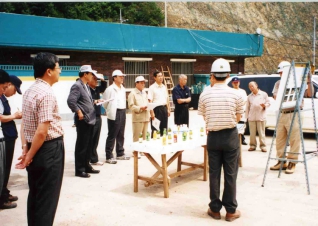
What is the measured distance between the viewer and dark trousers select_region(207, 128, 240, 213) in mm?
4848

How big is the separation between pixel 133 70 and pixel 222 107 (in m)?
17.2

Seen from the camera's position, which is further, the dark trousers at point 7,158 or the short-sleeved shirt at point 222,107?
the dark trousers at point 7,158

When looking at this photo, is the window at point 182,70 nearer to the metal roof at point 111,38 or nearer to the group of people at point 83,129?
the metal roof at point 111,38

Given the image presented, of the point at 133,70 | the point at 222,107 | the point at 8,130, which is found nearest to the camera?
the point at 222,107

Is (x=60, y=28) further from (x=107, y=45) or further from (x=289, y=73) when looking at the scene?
(x=289, y=73)

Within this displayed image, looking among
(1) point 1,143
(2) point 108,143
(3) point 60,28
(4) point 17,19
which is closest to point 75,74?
(3) point 60,28

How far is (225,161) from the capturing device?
194 inches

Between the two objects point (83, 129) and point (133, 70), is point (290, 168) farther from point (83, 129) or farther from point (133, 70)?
point (133, 70)

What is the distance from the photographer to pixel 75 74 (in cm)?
1769

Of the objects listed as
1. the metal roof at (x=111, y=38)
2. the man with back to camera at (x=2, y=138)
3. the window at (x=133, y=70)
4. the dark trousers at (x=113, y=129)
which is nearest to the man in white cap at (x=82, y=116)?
the dark trousers at (x=113, y=129)

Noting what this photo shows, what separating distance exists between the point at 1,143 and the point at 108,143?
414cm

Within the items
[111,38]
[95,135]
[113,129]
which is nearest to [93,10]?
[111,38]

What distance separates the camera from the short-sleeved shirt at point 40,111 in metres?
3.53

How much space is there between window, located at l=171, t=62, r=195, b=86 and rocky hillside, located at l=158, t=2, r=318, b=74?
27.1 meters
